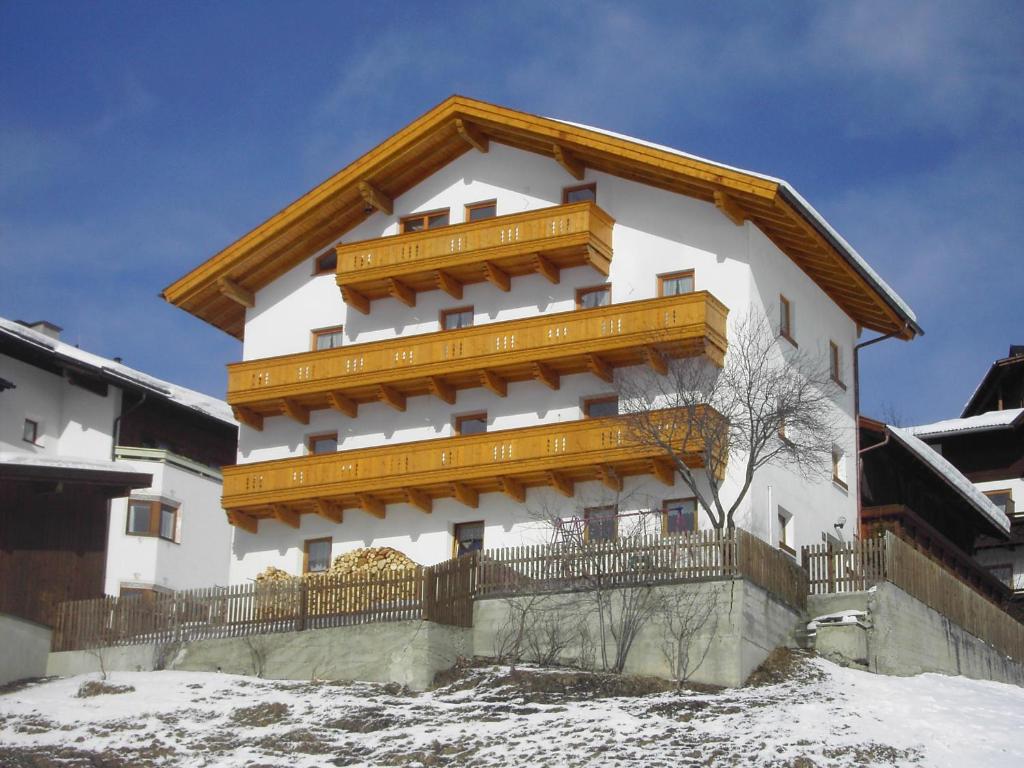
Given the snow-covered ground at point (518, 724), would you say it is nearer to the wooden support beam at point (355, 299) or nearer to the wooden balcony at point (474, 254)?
the wooden balcony at point (474, 254)

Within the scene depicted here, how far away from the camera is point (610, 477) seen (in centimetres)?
4706

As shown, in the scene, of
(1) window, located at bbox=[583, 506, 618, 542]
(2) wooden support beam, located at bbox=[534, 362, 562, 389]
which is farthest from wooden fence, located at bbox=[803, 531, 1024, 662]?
(2) wooden support beam, located at bbox=[534, 362, 562, 389]

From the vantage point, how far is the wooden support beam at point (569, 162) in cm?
4997

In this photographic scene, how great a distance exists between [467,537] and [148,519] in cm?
1364

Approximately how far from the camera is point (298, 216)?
52844 mm

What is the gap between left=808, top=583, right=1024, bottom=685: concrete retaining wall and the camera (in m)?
41.3

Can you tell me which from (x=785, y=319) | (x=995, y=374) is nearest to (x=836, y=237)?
(x=785, y=319)

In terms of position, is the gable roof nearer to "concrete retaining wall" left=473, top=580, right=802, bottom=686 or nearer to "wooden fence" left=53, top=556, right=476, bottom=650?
"concrete retaining wall" left=473, top=580, right=802, bottom=686

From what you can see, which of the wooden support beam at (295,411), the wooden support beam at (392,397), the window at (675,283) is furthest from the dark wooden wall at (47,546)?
the window at (675,283)

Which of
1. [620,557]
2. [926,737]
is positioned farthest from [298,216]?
[926,737]

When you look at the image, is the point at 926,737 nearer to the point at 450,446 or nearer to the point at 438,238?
the point at 450,446

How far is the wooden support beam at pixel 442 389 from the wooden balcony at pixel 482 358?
26mm

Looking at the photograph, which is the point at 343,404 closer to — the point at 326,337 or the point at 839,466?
the point at 326,337

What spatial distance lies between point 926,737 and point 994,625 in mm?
15215
